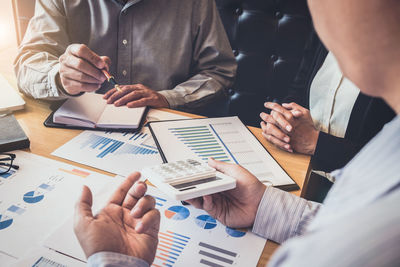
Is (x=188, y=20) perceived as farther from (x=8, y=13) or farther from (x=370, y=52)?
(x=370, y=52)

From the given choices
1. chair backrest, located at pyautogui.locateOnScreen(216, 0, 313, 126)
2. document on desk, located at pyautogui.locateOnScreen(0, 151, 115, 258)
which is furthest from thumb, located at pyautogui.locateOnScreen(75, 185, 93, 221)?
chair backrest, located at pyautogui.locateOnScreen(216, 0, 313, 126)

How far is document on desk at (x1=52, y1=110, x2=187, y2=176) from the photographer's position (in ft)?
2.66

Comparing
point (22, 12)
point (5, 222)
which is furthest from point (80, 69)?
point (22, 12)

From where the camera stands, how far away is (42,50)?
1256mm

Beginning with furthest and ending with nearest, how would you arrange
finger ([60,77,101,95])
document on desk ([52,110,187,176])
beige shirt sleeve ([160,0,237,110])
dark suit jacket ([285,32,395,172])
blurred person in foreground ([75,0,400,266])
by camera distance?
beige shirt sleeve ([160,0,237,110]) → finger ([60,77,101,95]) → dark suit jacket ([285,32,395,172]) → document on desk ([52,110,187,176]) → blurred person in foreground ([75,0,400,266])

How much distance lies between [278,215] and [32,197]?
1.68 feet

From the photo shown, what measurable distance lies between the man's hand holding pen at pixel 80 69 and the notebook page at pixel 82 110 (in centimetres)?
4

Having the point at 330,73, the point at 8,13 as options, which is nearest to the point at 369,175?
the point at 330,73

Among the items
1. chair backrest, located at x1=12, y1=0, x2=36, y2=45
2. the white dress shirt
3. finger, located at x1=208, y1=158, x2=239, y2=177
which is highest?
chair backrest, located at x1=12, y1=0, x2=36, y2=45

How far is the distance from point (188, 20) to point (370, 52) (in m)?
1.14

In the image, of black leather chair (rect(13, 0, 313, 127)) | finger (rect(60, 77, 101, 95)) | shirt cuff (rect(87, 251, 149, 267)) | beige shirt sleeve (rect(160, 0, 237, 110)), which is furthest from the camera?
black leather chair (rect(13, 0, 313, 127))

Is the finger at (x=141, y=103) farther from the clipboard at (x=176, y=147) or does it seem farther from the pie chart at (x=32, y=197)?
the pie chart at (x=32, y=197)

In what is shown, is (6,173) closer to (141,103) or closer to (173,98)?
(141,103)

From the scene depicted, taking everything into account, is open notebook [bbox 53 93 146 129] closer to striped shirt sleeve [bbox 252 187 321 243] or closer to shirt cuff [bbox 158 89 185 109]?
shirt cuff [bbox 158 89 185 109]
